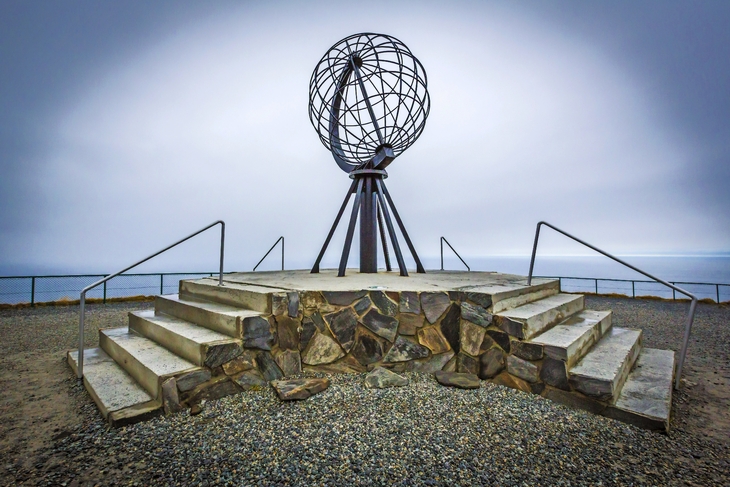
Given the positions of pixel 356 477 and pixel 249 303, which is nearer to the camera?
pixel 356 477

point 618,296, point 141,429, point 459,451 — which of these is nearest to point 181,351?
point 141,429

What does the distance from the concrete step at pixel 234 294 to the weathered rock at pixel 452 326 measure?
5.78 feet

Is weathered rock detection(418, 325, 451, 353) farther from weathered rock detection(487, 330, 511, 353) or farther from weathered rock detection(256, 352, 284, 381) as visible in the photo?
weathered rock detection(256, 352, 284, 381)

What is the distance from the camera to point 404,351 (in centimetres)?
364

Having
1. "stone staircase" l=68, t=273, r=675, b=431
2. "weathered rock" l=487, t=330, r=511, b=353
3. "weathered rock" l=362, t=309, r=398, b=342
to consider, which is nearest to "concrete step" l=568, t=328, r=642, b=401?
"stone staircase" l=68, t=273, r=675, b=431

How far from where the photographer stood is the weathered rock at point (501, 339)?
330cm

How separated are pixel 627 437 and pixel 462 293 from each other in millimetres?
1727

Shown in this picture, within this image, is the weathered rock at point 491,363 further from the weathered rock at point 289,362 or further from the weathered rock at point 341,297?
the weathered rock at point 289,362

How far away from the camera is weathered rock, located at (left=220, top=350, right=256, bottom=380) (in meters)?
3.03

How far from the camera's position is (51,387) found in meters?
3.34

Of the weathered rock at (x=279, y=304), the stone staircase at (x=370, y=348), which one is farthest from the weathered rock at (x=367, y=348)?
the weathered rock at (x=279, y=304)

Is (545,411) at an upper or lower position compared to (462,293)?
lower

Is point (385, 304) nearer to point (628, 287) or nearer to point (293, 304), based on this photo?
point (293, 304)

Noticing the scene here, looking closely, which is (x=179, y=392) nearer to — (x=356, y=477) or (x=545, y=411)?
(x=356, y=477)
